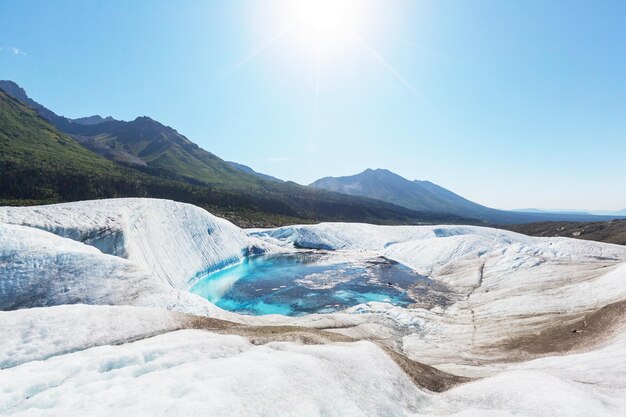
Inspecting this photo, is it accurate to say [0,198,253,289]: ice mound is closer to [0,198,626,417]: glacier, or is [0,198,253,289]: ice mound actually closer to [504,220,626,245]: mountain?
[0,198,626,417]: glacier

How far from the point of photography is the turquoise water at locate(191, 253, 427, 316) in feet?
146

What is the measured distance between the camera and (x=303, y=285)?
2101 inches

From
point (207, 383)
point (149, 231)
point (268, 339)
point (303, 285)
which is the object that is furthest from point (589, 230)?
point (207, 383)

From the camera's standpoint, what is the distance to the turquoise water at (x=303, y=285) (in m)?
44.4

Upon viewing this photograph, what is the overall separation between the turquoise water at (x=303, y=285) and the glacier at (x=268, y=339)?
7031 mm

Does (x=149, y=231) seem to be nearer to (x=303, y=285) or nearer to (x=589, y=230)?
(x=303, y=285)

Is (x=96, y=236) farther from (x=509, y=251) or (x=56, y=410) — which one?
(x=509, y=251)

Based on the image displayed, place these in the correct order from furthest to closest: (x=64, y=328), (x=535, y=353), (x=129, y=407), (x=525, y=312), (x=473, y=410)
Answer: (x=525, y=312)
(x=535, y=353)
(x=64, y=328)
(x=473, y=410)
(x=129, y=407)

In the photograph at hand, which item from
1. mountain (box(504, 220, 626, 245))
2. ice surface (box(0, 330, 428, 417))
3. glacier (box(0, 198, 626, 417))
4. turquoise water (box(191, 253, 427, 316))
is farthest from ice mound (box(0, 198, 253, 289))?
mountain (box(504, 220, 626, 245))

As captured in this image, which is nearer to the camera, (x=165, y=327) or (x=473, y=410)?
(x=473, y=410)

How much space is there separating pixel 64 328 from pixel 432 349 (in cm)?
2598

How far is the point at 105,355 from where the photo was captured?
12812mm

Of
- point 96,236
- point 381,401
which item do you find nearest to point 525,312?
point 381,401

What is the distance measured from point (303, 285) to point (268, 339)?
37271 millimetres
